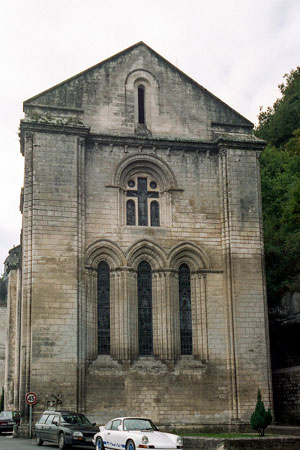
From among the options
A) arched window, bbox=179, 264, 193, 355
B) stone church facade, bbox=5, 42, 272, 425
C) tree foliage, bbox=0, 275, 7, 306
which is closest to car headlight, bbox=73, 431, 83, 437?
stone church facade, bbox=5, 42, 272, 425

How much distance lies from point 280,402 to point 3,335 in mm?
37667

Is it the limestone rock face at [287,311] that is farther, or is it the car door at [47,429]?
the limestone rock face at [287,311]

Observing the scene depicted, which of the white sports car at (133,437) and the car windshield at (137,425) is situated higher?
the car windshield at (137,425)

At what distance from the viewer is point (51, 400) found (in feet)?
81.9

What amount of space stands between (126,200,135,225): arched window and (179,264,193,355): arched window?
9.55ft

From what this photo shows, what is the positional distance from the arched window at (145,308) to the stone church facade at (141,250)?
0.05m

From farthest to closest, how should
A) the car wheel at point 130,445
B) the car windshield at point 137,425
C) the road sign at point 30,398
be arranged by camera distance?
the road sign at point 30,398 → the car windshield at point 137,425 → the car wheel at point 130,445

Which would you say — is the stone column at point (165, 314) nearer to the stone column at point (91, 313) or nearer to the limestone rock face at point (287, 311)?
the stone column at point (91, 313)

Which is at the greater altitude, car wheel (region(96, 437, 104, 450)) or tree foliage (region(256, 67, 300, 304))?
tree foliage (region(256, 67, 300, 304))

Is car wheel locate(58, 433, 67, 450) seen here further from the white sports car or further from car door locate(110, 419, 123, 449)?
car door locate(110, 419, 123, 449)

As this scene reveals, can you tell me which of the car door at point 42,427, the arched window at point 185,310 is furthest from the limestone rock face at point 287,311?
the car door at point 42,427

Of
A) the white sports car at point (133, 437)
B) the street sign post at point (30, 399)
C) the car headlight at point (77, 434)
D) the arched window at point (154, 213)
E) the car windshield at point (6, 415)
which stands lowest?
the car windshield at point (6, 415)

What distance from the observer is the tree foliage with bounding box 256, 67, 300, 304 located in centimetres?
3312

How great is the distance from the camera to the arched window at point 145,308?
27578mm
